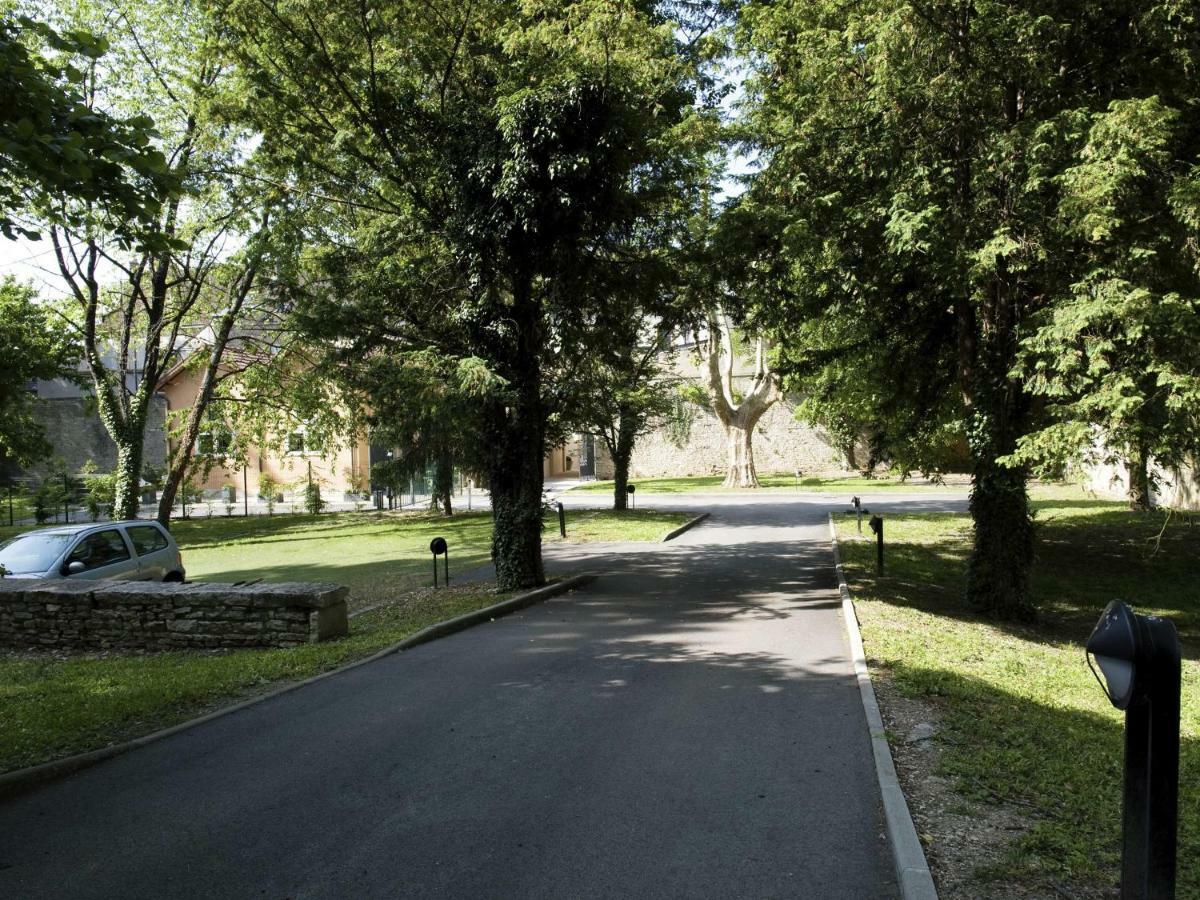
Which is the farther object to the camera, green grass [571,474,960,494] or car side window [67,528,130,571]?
green grass [571,474,960,494]

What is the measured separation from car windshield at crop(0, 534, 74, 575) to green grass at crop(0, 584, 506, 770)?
85.7 inches

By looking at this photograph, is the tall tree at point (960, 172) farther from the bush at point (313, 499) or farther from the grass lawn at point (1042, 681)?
the bush at point (313, 499)

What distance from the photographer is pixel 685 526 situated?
22.5 metres

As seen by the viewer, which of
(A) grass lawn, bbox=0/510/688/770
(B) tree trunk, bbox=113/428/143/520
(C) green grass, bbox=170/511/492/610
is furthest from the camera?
(B) tree trunk, bbox=113/428/143/520

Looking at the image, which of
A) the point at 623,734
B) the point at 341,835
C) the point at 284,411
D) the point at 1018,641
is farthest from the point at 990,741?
the point at 284,411

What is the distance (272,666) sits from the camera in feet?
26.0

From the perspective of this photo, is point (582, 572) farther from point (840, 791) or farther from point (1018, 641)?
point (840, 791)

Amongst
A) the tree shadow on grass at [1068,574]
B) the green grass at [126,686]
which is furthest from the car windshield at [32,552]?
the tree shadow on grass at [1068,574]

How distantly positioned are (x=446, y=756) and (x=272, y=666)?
3.44 meters

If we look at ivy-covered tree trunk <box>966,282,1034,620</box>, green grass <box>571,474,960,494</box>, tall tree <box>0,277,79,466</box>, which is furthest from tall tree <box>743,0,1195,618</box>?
green grass <box>571,474,960,494</box>

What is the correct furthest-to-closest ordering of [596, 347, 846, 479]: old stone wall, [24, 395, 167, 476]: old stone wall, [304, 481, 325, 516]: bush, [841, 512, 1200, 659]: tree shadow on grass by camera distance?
1. [596, 347, 846, 479]: old stone wall
2. [24, 395, 167, 476]: old stone wall
3. [304, 481, 325, 516]: bush
4. [841, 512, 1200, 659]: tree shadow on grass

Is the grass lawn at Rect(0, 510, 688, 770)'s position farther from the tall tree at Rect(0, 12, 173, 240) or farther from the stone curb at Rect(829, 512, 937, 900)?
the stone curb at Rect(829, 512, 937, 900)

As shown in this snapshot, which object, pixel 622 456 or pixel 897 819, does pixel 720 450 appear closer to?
pixel 622 456

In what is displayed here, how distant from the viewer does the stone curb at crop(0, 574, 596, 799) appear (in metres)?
4.92
